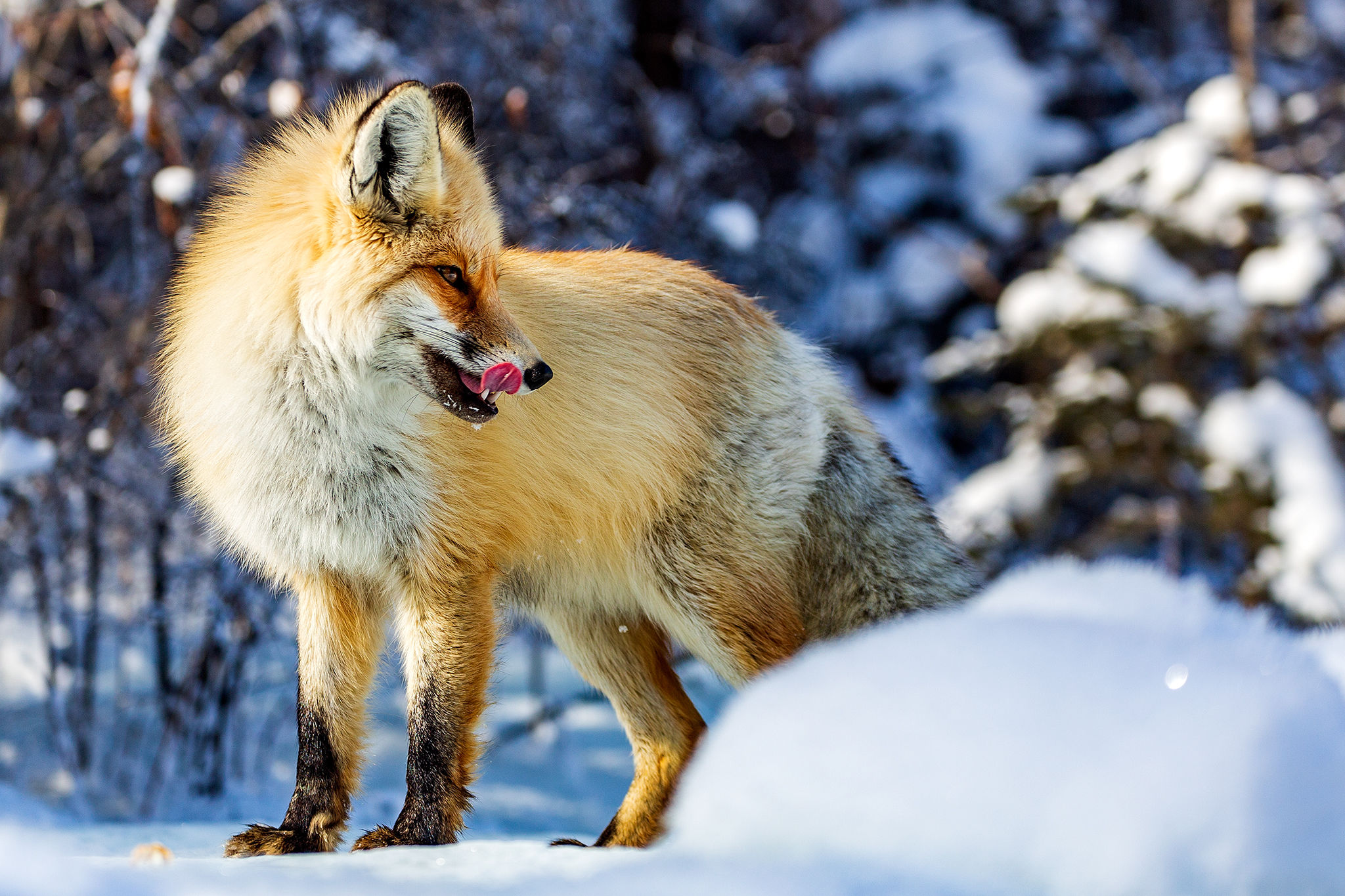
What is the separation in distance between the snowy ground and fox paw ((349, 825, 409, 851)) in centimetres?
47

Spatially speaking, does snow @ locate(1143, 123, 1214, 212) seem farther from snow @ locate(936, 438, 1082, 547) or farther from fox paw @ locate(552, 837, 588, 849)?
fox paw @ locate(552, 837, 588, 849)

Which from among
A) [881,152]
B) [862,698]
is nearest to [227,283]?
[862,698]

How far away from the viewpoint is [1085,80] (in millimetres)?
11188

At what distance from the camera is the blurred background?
5.06 m

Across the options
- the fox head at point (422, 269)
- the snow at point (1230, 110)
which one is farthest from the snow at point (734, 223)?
the snow at point (1230, 110)

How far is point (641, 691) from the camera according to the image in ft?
11.4

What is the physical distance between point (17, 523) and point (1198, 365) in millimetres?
7991

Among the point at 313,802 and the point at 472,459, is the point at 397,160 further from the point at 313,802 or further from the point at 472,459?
the point at 313,802

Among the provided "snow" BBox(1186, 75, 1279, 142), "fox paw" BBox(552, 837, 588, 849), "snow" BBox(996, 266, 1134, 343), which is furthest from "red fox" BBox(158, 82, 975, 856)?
"snow" BBox(1186, 75, 1279, 142)

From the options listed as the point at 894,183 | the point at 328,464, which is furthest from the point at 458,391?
the point at 894,183

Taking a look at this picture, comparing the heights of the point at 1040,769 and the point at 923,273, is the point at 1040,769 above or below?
above

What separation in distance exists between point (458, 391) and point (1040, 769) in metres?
1.56

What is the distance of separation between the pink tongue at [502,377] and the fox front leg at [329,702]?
0.78 m

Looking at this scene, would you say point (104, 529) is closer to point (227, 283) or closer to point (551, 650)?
point (551, 650)
